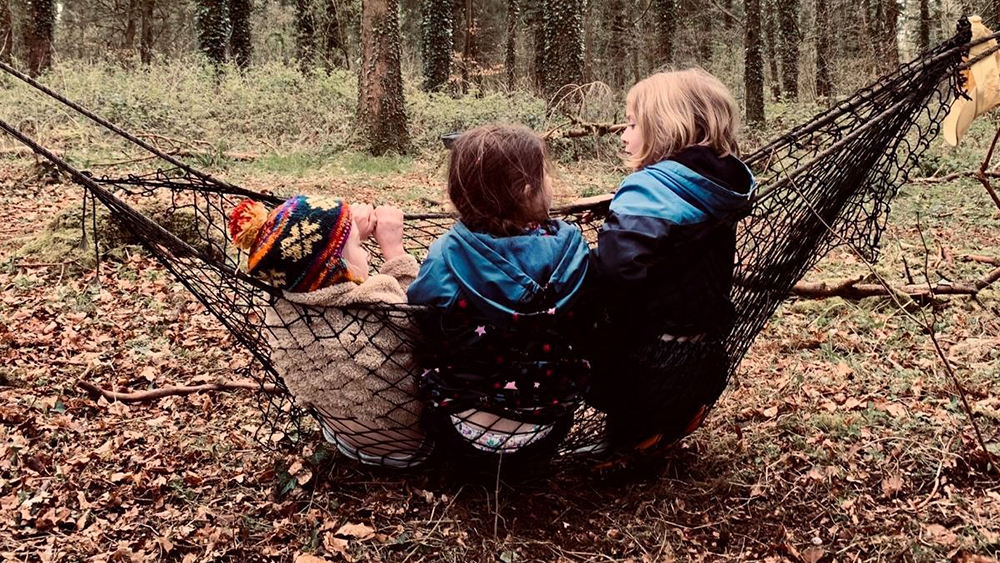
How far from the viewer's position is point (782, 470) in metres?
2.22

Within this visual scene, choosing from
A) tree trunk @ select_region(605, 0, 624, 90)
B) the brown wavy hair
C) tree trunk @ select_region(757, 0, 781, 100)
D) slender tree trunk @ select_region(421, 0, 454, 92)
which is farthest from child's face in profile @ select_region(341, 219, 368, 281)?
tree trunk @ select_region(757, 0, 781, 100)

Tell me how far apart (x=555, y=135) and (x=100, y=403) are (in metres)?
5.90

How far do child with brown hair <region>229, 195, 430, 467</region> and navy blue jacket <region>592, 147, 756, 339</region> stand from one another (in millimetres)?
565

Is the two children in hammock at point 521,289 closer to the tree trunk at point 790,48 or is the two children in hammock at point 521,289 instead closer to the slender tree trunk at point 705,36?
the tree trunk at point 790,48

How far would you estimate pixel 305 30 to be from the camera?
1184cm

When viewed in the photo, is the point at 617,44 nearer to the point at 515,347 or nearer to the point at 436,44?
the point at 436,44

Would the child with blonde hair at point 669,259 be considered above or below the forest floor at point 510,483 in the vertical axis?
above

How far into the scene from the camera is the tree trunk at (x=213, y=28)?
11.2 metres

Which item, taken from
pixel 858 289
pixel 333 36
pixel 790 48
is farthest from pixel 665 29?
pixel 858 289

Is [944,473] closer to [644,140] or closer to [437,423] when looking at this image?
[644,140]

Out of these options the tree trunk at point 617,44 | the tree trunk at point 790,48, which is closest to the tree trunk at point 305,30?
the tree trunk at point 617,44

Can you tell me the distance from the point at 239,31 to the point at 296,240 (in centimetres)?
1189

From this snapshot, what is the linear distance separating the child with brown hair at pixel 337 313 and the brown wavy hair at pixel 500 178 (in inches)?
11.0

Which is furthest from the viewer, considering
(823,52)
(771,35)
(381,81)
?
(771,35)
